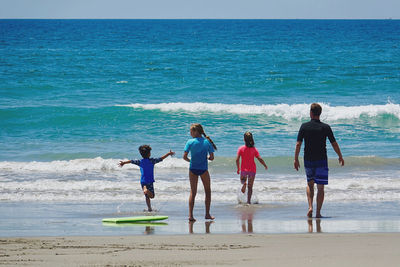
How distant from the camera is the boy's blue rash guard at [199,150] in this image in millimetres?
8125

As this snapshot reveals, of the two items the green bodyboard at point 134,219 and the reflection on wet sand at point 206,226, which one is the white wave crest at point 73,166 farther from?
the reflection on wet sand at point 206,226

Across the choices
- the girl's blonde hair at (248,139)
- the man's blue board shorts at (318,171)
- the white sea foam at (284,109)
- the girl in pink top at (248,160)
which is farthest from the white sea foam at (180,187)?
the white sea foam at (284,109)

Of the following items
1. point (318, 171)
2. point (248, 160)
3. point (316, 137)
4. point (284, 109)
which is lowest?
point (318, 171)

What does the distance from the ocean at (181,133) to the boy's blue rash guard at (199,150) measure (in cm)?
87

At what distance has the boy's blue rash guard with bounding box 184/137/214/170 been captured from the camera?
812 centimetres

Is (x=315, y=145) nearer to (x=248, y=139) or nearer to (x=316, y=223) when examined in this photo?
(x=316, y=223)

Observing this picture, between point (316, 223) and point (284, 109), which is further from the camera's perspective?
point (284, 109)

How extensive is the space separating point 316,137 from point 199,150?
1665 mm

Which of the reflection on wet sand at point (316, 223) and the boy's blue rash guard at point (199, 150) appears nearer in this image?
the reflection on wet sand at point (316, 223)

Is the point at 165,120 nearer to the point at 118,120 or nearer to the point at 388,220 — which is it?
the point at 118,120

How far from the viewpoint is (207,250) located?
5.99m

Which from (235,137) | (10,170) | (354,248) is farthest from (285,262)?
(235,137)

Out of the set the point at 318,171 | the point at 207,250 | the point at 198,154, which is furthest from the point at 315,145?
the point at 207,250

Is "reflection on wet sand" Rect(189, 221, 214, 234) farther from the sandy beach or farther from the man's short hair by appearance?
the man's short hair
